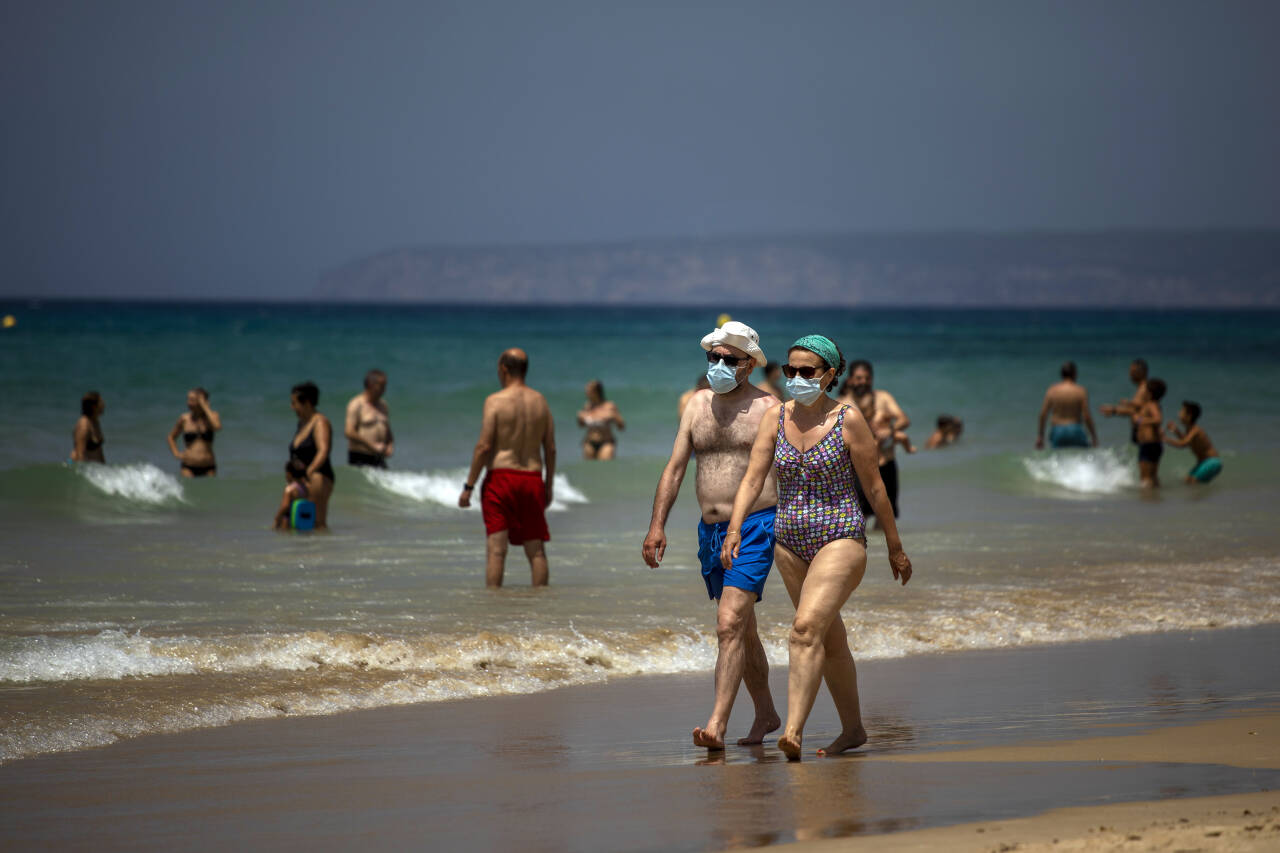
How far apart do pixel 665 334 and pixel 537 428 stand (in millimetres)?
85068

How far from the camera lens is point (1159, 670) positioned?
6879 mm

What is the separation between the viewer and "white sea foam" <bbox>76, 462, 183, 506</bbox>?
15406 mm

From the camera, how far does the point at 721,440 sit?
540 centimetres

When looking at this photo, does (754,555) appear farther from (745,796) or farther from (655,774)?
(745,796)

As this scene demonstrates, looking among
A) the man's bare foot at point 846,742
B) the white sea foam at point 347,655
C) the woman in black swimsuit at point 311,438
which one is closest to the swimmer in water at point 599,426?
the woman in black swimsuit at point 311,438

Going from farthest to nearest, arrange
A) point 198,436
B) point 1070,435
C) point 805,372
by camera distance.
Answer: point 1070,435
point 198,436
point 805,372

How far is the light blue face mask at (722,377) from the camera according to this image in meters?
5.39

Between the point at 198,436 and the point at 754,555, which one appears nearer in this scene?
the point at 754,555

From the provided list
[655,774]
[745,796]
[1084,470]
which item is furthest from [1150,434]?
[745,796]

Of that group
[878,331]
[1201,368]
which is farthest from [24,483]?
[878,331]

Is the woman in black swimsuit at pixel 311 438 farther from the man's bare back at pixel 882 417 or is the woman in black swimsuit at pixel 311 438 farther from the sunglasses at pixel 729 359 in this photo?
the sunglasses at pixel 729 359

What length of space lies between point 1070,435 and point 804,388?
12996mm

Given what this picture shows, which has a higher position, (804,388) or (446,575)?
(804,388)

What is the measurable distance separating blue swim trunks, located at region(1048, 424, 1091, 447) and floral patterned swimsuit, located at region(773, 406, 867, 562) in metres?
12.8
